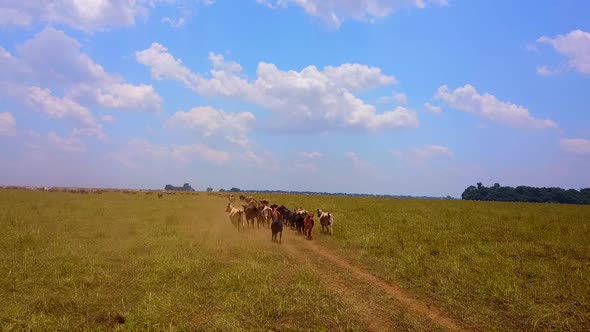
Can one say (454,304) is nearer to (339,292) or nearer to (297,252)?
(339,292)

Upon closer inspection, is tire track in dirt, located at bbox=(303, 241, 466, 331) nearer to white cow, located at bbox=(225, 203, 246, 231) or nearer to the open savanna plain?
the open savanna plain

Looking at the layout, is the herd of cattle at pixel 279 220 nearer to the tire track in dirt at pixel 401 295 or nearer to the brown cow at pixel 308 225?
the brown cow at pixel 308 225

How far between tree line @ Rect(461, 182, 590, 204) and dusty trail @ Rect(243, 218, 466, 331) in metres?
113

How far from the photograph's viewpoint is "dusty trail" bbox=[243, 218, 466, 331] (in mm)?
7586

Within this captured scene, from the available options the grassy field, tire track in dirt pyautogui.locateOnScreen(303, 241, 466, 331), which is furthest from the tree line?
tire track in dirt pyautogui.locateOnScreen(303, 241, 466, 331)

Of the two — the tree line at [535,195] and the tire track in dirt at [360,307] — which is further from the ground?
the tree line at [535,195]

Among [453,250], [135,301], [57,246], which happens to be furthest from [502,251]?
[57,246]

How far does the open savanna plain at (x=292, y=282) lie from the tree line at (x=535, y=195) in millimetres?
107870

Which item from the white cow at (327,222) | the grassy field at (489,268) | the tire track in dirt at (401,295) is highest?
the white cow at (327,222)

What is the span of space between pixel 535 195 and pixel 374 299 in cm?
12214

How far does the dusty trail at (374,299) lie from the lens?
24.9 feet

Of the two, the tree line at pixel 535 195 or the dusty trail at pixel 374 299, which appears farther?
the tree line at pixel 535 195

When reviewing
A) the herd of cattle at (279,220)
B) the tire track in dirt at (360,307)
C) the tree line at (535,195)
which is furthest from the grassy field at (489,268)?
the tree line at (535,195)

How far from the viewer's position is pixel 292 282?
9.79m
